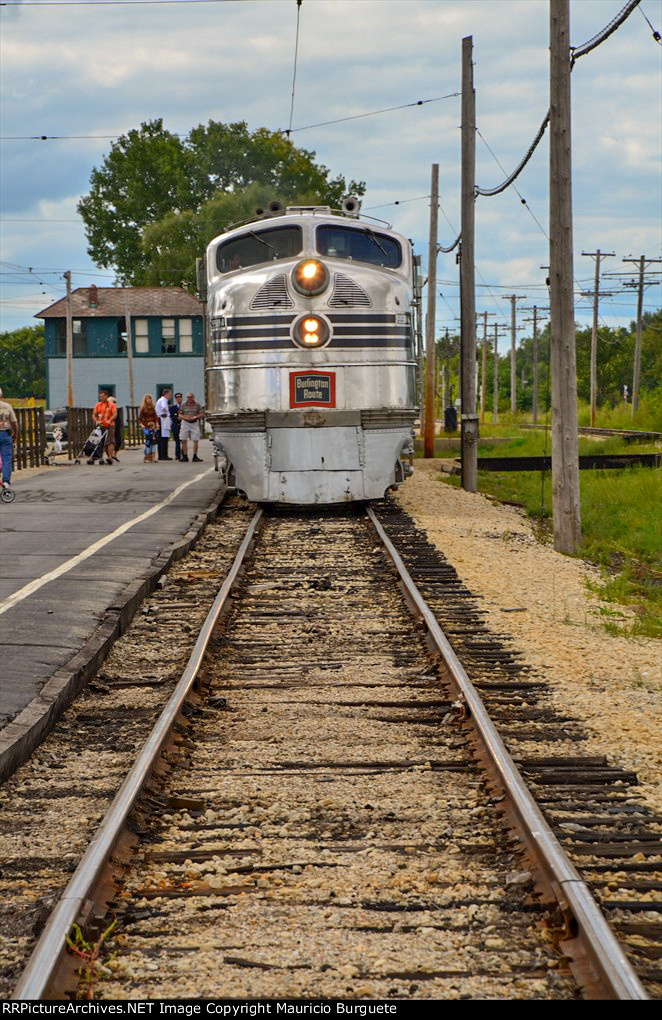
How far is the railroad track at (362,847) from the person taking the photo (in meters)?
3.83

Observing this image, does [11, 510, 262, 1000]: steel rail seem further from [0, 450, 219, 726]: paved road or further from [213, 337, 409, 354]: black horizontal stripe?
[213, 337, 409, 354]: black horizontal stripe

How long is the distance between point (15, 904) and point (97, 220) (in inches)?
3311

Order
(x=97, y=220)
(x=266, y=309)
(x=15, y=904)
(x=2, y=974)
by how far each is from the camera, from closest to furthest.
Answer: (x=2, y=974)
(x=15, y=904)
(x=266, y=309)
(x=97, y=220)

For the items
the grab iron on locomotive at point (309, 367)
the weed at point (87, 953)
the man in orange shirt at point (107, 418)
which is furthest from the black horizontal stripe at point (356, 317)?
the man in orange shirt at point (107, 418)

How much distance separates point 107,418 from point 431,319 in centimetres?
982

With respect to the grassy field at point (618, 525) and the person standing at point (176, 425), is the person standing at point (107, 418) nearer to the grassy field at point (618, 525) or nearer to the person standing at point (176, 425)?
the person standing at point (176, 425)

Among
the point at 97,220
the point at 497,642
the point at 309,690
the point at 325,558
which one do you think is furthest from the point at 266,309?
the point at 97,220

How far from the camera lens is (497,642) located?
29.5 ft

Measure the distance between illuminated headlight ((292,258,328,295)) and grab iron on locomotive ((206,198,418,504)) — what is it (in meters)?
0.01

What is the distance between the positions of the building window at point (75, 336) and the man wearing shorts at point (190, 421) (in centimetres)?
3663

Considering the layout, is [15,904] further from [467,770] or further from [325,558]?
[325,558]

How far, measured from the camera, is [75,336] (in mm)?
67188

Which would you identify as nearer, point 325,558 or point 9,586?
point 9,586

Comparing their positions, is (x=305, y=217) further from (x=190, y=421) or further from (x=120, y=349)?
(x=120, y=349)
